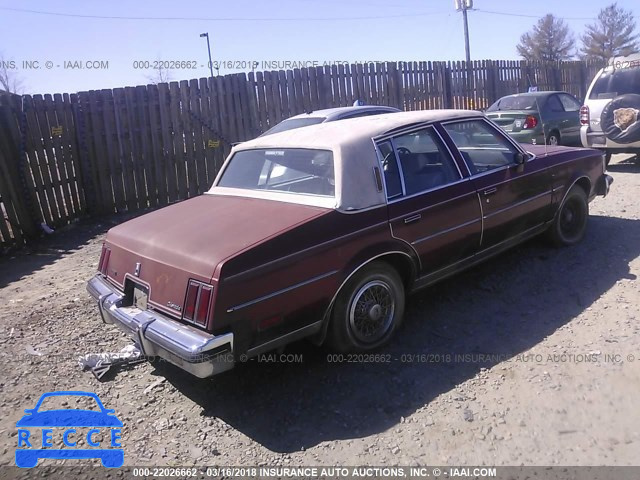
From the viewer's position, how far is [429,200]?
13.6ft

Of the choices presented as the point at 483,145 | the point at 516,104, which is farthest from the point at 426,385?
the point at 516,104

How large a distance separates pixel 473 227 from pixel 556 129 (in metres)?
8.13

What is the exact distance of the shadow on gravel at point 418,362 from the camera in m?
3.30

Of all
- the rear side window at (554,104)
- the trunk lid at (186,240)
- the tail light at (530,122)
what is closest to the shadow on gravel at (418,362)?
the trunk lid at (186,240)

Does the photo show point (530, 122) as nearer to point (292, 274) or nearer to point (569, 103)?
point (569, 103)

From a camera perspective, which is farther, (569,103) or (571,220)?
(569,103)

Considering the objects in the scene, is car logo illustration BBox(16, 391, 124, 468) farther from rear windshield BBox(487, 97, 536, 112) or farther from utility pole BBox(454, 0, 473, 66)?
utility pole BBox(454, 0, 473, 66)

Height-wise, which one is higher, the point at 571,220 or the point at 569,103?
the point at 569,103

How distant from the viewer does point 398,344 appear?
161 inches

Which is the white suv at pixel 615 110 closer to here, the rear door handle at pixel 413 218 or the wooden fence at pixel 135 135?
the wooden fence at pixel 135 135

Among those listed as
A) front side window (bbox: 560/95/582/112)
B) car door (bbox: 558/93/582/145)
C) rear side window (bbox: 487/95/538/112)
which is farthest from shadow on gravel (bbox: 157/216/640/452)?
front side window (bbox: 560/95/582/112)

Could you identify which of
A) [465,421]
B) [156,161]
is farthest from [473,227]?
[156,161]

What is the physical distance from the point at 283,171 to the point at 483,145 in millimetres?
1951

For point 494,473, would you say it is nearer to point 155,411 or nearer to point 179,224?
point 155,411
